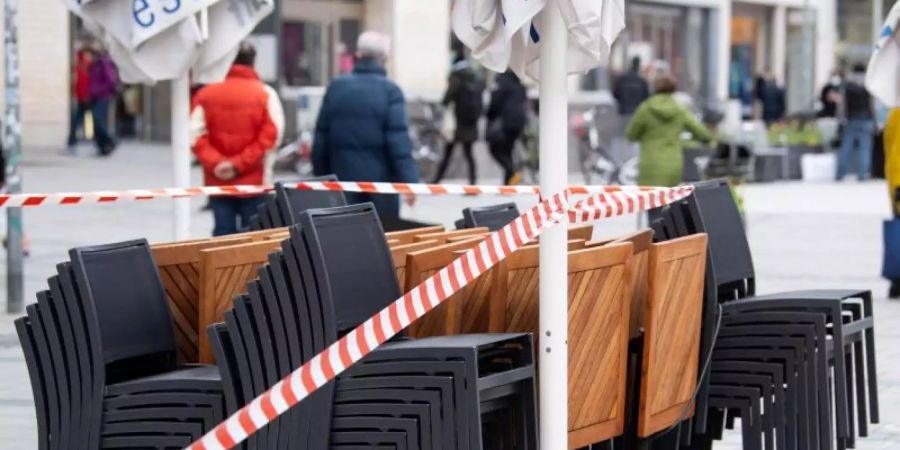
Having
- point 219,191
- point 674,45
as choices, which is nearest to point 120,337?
point 219,191

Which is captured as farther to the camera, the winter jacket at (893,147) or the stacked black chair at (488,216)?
the winter jacket at (893,147)

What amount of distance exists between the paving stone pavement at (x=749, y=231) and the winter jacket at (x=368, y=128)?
229cm

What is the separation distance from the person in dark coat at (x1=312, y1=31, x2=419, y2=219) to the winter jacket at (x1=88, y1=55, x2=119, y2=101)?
1816cm

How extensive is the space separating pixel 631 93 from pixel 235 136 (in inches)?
716

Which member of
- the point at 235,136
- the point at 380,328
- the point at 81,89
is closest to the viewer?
the point at 380,328

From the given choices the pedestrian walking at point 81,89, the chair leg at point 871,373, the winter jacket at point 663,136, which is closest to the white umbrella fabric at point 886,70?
the chair leg at point 871,373

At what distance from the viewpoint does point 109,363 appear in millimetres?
5848

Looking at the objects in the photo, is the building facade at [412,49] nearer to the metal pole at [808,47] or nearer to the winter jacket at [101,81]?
the metal pole at [808,47]

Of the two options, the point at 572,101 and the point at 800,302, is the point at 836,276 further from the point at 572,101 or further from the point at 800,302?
the point at 572,101

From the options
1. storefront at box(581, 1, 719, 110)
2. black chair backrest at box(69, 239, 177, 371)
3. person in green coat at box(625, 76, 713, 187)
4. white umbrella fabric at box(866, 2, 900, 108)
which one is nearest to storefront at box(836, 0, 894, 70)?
storefront at box(581, 1, 719, 110)

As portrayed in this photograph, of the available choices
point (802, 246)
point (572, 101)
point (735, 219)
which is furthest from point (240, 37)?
point (572, 101)

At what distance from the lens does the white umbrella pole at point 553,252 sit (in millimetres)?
5438

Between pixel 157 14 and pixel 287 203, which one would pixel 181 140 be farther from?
pixel 287 203

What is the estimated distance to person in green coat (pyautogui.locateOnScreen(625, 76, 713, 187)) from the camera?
1644cm
